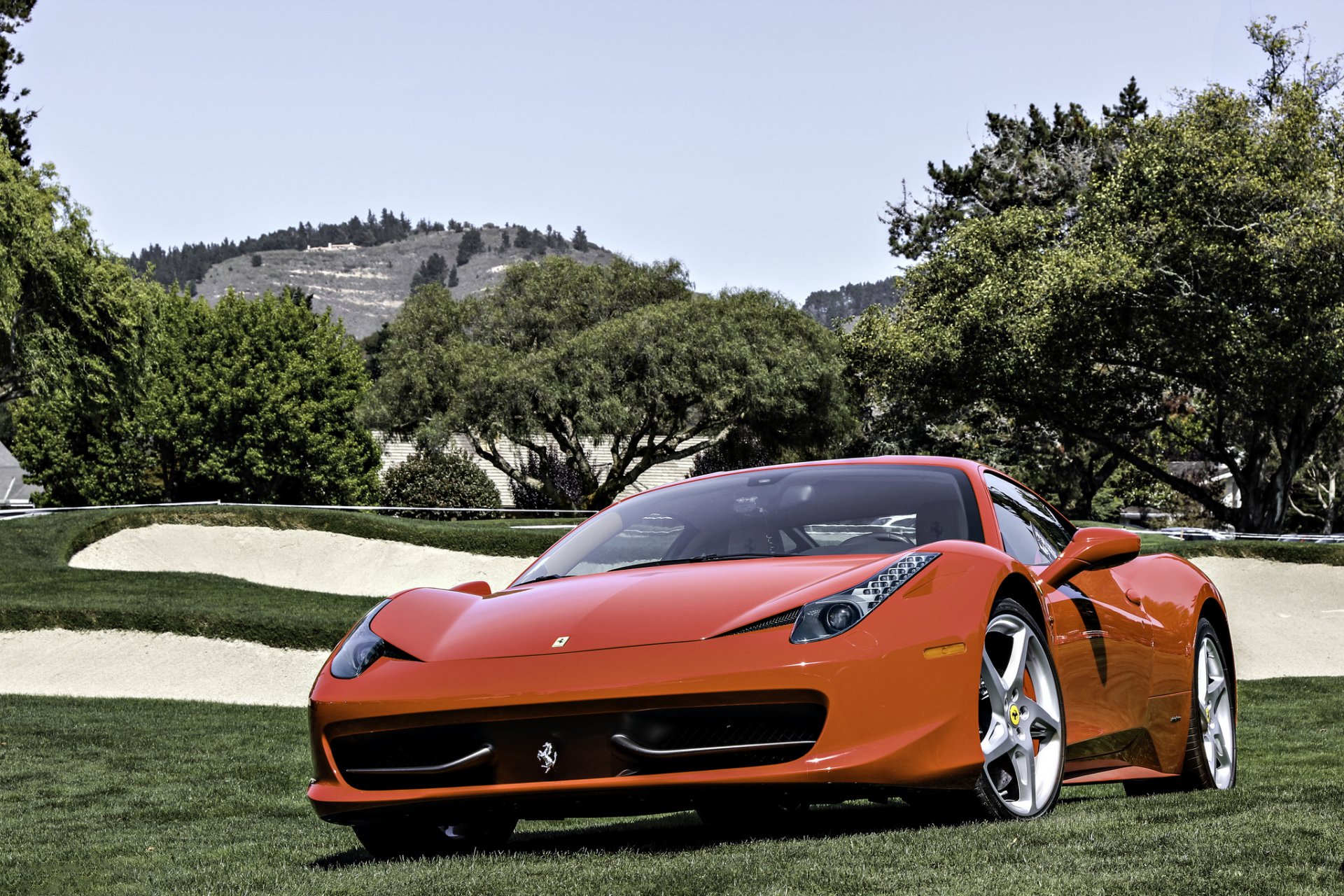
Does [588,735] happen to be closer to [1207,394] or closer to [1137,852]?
[1137,852]

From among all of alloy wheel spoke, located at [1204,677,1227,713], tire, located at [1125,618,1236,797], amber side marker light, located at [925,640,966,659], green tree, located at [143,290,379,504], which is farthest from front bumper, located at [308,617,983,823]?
green tree, located at [143,290,379,504]

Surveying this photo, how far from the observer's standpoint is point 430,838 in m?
4.98

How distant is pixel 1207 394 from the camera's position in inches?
1447

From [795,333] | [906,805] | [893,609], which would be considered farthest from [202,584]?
[795,333]

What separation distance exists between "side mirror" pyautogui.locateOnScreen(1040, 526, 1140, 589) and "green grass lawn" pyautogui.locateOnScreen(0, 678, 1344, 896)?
848 mm

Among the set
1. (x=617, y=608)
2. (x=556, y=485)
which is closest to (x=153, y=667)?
(x=617, y=608)

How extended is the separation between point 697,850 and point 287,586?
84.7 ft

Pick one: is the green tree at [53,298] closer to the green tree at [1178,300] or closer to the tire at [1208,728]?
the green tree at [1178,300]

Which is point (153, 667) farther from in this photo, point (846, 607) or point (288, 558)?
point (846, 607)

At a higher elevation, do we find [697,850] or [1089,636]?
→ [1089,636]

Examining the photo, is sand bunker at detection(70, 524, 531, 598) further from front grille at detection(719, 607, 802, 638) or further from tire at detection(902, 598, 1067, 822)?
front grille at detection(719, 607, 802, 638)

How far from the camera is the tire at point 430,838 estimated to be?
15.9ft

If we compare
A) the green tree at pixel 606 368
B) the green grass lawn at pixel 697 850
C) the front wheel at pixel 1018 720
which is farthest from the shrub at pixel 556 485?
the front wheel at pixel 1018 720

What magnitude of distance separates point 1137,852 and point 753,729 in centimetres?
111
